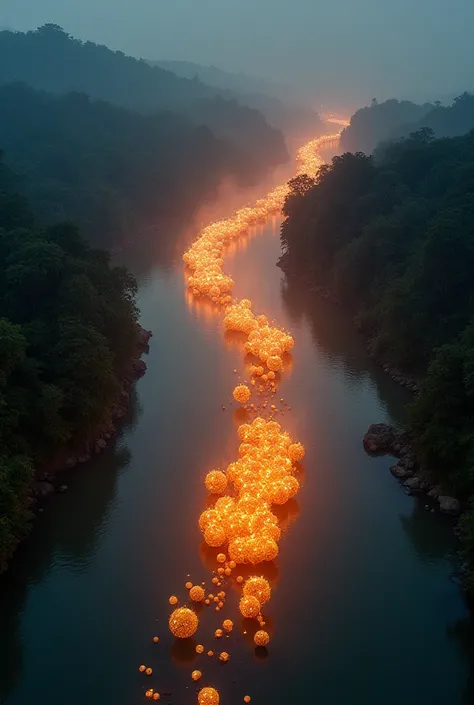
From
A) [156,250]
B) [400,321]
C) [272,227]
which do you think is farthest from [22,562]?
[272,227]

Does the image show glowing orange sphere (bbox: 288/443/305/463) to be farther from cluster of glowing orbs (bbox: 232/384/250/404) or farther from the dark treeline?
the dark treeline

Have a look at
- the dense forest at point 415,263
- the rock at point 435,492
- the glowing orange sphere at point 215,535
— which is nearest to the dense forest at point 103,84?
the dense forest at point 415,263

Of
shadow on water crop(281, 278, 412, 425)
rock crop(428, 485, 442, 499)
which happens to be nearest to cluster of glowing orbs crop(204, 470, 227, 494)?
rock crop(428, 485, 442, 499)

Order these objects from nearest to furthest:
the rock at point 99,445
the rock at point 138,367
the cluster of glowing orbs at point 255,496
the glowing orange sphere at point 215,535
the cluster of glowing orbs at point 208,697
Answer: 1. the cluster of glowing orbs at point 208,697
2. the cluster of glowing orbs at point 255,496
3. the glowing orange sphere at point 215,535
4. the rock at point 99,445
5. the rock at point 138,367

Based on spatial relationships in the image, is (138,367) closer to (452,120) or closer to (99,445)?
(99,445)

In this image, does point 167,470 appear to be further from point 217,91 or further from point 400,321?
point 217,91

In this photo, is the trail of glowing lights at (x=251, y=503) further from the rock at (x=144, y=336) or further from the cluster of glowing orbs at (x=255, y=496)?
the rock at (x=144, y=336)
